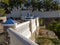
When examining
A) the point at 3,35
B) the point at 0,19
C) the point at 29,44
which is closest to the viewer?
the point at 29,44

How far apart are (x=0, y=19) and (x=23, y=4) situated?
23.7 metres

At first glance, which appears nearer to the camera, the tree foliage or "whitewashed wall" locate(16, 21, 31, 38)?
"whitewashed wall" locate(16, 21, 31, 38)

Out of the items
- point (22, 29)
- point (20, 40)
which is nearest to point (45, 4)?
point (22, 29)

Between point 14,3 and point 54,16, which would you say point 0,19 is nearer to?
point 54,16

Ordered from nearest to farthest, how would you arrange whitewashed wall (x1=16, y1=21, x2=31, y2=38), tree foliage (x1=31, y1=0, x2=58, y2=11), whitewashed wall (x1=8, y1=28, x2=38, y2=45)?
whitewashed wall (x1=8, y1=28, x2=38, y2=45) < whitewashed wall (x1=16, y1=21, x2=31, y2=38) < tree foliage (x1=31, y1=0, x2=58, y2=11)

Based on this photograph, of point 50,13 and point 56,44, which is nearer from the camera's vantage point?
point 56,44

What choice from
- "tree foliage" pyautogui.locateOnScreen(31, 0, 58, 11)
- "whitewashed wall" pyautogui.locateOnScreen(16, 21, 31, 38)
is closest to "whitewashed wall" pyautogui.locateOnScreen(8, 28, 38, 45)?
"whitewashed wall" pyautogui.locateOnScreen(16, 21, 31, 38)

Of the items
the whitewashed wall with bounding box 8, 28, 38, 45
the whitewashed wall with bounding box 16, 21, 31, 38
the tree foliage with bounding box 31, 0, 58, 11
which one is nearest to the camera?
the whitewashed wall with bounding box 8, 28, 38, 45

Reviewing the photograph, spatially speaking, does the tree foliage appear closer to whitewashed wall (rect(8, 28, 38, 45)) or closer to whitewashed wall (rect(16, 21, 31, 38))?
whitewashed wall (rect(16, 21, 31, 38))

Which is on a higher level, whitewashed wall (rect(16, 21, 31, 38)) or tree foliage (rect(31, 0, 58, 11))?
whitewashed wall (rect(16, 21, 31, 38))

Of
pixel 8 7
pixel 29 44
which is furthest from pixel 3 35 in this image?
pixel 8 7

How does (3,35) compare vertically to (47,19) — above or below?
above

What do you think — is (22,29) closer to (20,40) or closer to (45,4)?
(20,40)

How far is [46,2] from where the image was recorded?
36.2 m
